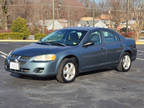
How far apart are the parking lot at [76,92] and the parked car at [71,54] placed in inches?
13.4

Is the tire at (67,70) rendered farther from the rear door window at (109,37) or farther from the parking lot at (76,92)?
the rear door window at (109,37)

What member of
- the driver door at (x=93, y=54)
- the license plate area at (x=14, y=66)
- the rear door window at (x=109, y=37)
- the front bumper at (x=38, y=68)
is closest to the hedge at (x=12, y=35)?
the rear door window at (x=109, y=37)

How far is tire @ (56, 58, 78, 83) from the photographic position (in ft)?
22.8

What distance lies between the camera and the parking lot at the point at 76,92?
5.21 meters

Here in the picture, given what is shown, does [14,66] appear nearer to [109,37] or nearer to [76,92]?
[76,92]

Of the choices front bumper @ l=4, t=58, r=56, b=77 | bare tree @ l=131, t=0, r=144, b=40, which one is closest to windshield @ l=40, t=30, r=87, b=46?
front bumper @ l=4, t=58, r=56, b=77

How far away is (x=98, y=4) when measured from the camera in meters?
64.2

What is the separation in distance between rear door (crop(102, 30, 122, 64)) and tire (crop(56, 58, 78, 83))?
1.34 m

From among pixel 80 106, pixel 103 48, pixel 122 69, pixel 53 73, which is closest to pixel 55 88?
pixel 53 73

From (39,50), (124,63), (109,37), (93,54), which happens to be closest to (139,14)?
(124,63)

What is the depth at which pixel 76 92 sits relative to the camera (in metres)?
6.13

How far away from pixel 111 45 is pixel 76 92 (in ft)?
9.12

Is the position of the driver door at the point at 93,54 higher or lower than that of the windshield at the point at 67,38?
lower

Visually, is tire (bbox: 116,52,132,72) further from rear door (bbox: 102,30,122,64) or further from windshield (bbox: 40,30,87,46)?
windshield (bbox: 40,30,87,46)
